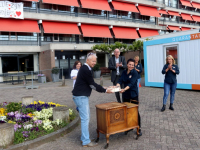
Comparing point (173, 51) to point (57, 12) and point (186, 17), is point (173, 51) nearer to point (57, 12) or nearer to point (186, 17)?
point (57, 12)

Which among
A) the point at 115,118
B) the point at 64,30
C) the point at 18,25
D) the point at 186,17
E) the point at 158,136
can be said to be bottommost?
the point at 158,136

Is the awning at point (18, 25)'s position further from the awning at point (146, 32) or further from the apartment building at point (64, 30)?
the awning at point (146, 32)

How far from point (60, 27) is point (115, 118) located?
772 inches

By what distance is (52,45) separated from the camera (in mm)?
20031

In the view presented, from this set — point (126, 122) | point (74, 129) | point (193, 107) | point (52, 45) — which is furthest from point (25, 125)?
point (52, 45)

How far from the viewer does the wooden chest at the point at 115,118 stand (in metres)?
3.90

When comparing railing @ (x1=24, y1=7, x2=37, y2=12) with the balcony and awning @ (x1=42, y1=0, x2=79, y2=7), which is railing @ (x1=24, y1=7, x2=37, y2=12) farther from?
awning @ (x1=42, y1=0, x2=79, y2=7)

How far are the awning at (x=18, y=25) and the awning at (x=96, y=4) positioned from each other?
6.30m

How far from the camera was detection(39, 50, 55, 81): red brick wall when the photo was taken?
1980 cm

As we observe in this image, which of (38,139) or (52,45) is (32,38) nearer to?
(52,45)

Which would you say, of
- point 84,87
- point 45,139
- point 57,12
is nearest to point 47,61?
point 57,12

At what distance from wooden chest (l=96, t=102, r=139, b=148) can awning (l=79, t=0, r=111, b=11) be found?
21205 millimetres

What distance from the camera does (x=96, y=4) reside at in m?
24.6

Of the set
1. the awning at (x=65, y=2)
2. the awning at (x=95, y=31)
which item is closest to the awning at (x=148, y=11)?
the awning at (x=95, y=31)
